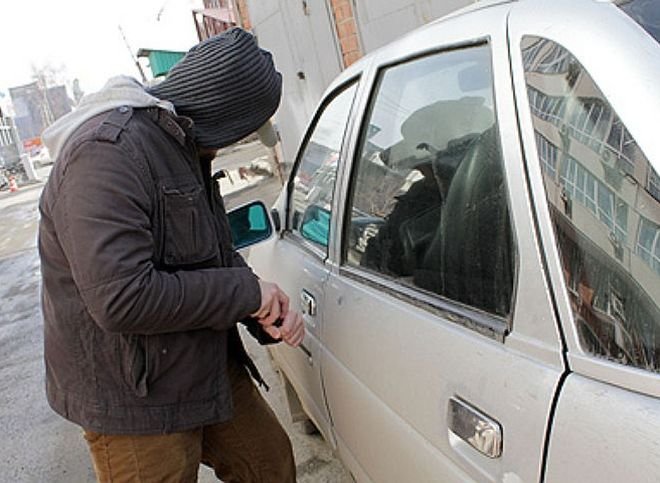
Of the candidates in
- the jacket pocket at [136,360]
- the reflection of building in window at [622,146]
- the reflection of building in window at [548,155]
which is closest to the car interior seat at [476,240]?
the reflection of building in window at [548,155]

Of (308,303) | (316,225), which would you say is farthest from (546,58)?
(316,225)

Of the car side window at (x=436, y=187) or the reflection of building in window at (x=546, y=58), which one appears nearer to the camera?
the reflection of building in window at (x=546, y=58)

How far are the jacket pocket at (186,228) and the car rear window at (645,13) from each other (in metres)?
1.04

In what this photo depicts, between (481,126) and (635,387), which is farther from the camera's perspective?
(481,126)

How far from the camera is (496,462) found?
3.57 ft

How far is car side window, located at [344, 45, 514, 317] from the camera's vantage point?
123 centimetres

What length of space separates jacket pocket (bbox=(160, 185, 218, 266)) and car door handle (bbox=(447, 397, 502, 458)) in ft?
2.45

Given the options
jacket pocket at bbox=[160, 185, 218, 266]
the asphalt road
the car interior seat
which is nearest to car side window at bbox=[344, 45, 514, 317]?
the car interior seat

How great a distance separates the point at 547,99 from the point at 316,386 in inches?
55.1

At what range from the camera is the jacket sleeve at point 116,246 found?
138cm

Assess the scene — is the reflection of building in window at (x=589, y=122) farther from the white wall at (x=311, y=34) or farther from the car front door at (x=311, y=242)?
the white wall at (x=311, y=34)

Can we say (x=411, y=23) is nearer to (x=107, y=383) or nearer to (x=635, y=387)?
(x=107, y=383)

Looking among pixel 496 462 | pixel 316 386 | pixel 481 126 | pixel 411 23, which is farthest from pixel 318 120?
pixel 411 23

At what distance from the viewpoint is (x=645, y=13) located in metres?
1.12
